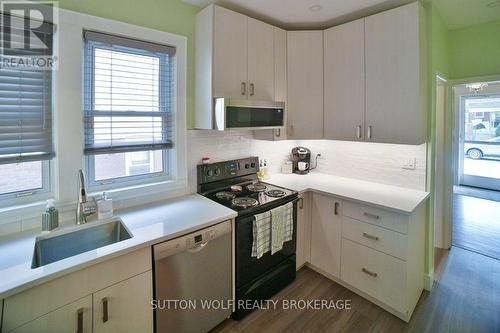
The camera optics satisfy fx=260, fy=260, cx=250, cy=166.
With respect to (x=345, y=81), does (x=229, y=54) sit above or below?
above

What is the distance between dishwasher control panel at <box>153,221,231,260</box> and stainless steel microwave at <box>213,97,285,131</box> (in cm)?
76

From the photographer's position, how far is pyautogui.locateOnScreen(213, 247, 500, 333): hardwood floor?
6.45 feet

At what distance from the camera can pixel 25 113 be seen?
1580mm

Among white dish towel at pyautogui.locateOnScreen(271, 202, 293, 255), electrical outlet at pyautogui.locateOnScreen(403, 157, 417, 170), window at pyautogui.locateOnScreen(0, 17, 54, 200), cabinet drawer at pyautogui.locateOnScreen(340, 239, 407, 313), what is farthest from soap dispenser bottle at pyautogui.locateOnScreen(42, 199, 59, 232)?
electrical outlet at pyautogui.locateOnScreen(403, 157, 417, 170)

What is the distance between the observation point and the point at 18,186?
1.63m

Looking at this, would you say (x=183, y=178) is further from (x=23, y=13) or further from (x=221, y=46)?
(x=23, y=13)

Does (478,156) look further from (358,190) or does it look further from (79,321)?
(79,321)

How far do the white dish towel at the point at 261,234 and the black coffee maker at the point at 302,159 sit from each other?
1.17 meters

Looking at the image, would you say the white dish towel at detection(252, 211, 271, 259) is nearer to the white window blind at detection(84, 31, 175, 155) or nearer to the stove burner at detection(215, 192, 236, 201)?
the stove burner at detection(215, 192, 236, 201)

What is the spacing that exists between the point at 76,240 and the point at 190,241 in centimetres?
71

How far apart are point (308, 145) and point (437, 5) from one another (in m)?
1.77

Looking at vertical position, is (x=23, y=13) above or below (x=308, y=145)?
above

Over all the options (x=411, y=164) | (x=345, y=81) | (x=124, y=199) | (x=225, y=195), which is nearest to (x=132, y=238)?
(x=124, y=199)

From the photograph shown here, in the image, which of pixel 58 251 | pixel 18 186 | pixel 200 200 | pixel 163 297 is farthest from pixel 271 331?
pixel 18 186
